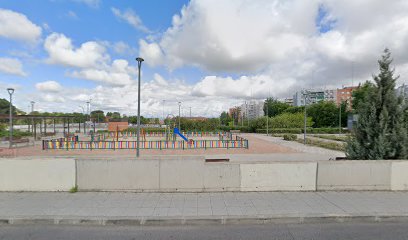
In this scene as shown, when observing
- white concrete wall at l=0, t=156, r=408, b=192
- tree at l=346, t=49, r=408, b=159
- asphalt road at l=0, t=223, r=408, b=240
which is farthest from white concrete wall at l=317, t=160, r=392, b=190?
asphalt road at l=0, t=223, r=408, b=240

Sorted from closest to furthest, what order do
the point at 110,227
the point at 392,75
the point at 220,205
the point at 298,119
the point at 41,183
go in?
the point at 110,227 < the point at 220,205 < the point at 41,183 < the point at 392,75 < the point at 298,119

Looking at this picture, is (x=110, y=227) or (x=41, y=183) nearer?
(x=110, y=227)

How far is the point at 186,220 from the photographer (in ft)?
14.3

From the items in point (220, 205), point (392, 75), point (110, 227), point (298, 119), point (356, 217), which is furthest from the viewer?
point (298, 119)

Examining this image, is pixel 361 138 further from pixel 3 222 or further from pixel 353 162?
pixel 3 222

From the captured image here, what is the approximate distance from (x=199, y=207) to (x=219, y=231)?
0.94 m

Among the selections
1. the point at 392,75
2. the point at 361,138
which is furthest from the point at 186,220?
the point at 392,75

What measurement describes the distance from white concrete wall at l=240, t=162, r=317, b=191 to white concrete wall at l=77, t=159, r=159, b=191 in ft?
8.19

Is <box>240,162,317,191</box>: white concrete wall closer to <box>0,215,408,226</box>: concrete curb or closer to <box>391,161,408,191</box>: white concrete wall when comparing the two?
<box>0,215,408,226</box>: concrete curb

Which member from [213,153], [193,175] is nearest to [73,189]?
[193,175]

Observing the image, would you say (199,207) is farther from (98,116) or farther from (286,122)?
(98,116)

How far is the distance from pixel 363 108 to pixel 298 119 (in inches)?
1619

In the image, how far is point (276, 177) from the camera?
609 cm

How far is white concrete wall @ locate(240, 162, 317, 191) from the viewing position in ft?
19.9
